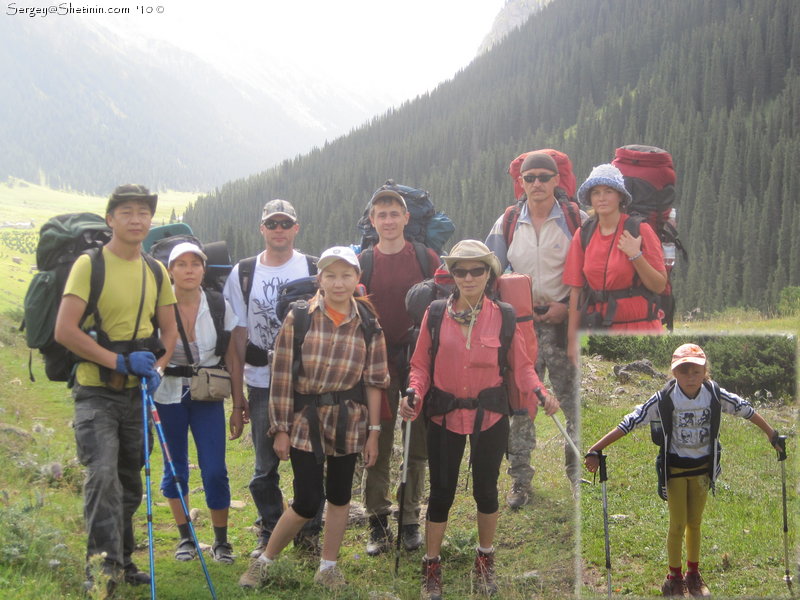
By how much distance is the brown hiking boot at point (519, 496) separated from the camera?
6.25m

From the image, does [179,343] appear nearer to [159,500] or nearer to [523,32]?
[159,500]

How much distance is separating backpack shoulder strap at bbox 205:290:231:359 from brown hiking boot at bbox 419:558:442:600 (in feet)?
6.97

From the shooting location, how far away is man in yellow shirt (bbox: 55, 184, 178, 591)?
14.3ft

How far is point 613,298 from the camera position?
4859 mm

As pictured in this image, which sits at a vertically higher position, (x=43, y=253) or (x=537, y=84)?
(x=537, y=84)

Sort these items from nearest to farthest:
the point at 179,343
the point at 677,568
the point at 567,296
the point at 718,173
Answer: the point at 677,568 → the point at 179,343 → the point at 567,296 → the point at 718,173

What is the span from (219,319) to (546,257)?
2.55m

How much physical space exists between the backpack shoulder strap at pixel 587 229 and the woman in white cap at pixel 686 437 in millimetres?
1421

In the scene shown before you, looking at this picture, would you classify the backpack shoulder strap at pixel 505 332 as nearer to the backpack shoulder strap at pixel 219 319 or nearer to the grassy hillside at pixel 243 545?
the grassy hillside at pixel 243 545

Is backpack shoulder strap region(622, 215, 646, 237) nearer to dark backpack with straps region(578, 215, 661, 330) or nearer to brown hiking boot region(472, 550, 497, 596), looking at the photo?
dark backpack with straps region(578, 215, 661, 330)

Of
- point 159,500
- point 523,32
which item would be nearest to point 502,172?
point 523,32

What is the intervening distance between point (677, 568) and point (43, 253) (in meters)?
4.18

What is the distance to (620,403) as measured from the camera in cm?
419

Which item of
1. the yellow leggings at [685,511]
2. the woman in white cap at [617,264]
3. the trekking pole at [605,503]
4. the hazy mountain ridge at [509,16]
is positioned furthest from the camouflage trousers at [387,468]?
the hazy mountain ridge at [509,16]
